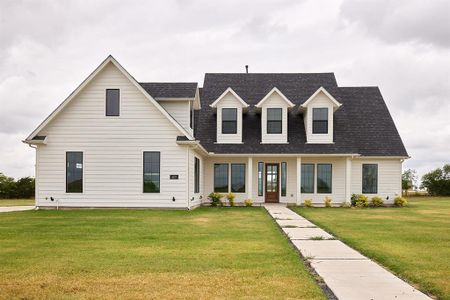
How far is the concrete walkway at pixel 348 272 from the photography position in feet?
22.8

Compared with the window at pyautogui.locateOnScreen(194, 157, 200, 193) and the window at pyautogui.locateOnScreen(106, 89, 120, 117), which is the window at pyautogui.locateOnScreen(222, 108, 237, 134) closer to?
the window at pyautogui.locateOnScreen(194, 157, 200, 193)

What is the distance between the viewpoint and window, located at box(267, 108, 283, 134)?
28750 millimetres

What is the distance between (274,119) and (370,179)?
6.69 meters

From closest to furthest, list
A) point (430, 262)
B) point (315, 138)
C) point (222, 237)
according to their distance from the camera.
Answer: point (430, 262)
point (222, 237)
point (315, 138)

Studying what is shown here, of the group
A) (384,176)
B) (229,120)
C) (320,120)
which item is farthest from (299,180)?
(384,176)

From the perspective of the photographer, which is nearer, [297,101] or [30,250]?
[30,250]

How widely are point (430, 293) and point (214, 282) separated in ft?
10.1

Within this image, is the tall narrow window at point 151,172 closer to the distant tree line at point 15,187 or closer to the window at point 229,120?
the window at point 229,120

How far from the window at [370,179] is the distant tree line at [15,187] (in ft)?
80.1

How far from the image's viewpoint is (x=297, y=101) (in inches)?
1212

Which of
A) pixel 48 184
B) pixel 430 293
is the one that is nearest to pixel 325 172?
pixel 48 184

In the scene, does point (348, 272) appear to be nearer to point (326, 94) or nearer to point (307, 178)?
point (326, 94)

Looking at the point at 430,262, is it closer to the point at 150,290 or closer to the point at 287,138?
the point at 150,290

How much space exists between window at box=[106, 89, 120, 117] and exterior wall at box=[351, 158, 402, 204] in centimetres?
1405
